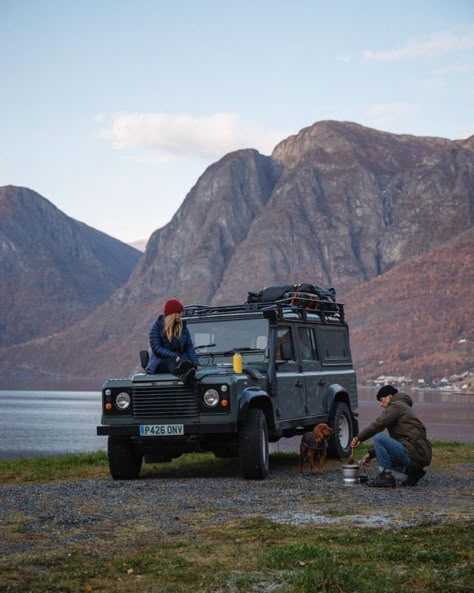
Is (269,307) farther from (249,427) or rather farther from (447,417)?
(447,417)

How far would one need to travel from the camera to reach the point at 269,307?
48.7 feet

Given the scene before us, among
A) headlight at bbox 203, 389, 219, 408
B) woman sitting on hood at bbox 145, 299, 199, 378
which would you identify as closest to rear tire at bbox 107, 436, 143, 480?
woman sitting on hood at bbox 145, 299, 199, 378

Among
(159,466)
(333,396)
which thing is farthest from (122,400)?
(333,396)

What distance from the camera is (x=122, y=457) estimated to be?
13.3m

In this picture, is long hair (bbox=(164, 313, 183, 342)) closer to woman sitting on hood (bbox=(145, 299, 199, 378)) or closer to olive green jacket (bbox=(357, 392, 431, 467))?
woman sitting on hood (bbox=(145, 299, 199, 378))

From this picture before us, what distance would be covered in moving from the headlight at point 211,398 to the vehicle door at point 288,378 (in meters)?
1.62

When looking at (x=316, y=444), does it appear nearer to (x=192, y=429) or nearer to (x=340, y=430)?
(x=192, y=429)

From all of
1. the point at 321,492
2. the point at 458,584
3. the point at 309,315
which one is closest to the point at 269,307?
the point at 309,315

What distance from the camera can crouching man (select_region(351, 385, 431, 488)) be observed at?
12.0 metres

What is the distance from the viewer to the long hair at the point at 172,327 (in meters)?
13.4

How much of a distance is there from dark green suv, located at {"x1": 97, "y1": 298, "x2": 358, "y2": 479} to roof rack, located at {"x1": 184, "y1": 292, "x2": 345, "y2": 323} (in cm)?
2

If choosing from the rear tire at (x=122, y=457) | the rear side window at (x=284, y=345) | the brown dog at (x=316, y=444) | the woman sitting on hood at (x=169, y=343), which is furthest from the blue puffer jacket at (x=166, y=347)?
the brown dog at (x=316, y=444)

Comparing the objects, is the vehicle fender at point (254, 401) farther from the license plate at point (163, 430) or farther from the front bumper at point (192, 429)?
the license plate at point (163, 430)

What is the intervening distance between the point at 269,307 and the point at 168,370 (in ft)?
7.52
